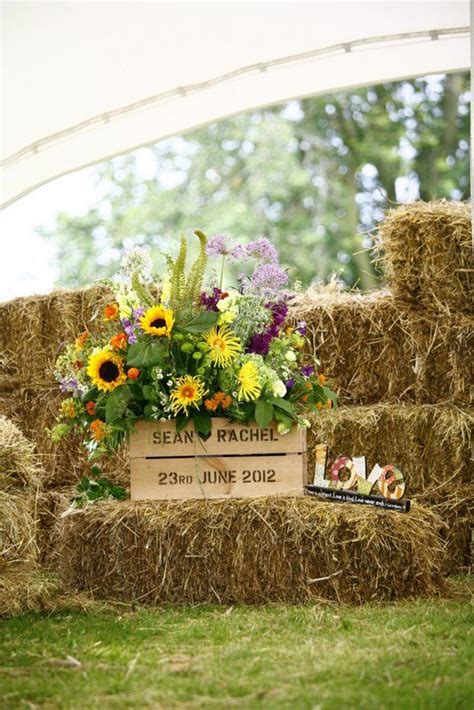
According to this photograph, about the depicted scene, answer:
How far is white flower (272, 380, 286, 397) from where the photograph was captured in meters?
3.88

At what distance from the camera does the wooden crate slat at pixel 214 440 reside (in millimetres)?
3914

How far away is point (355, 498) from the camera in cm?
391

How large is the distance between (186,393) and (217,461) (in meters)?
0.31

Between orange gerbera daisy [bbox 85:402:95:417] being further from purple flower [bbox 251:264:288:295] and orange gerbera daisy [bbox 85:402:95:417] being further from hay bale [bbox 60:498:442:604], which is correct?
purple flower [bbox 251:264:288:295]

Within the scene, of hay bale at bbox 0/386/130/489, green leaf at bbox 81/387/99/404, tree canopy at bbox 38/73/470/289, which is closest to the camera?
green leaf at bbox 81/387/99/404

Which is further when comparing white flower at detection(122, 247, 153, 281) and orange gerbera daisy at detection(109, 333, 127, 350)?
white flower at detection(122, 247, 153, 281)

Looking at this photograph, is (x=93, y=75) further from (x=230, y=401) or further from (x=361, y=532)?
(x=361, y=532)

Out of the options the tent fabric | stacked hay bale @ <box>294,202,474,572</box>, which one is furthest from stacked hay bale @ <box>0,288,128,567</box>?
stacked hay bale @ <box>294,202,474,572</box>

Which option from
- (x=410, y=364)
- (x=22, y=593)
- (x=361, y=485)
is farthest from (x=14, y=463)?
(x=410, y=364)

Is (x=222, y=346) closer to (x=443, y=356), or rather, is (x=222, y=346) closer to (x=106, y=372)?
(x=106, y=372)

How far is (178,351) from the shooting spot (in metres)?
3.93

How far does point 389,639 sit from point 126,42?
9.91 feet

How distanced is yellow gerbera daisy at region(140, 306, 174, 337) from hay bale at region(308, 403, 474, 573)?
1.27 metres

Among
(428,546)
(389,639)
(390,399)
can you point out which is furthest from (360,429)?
(389,639)
